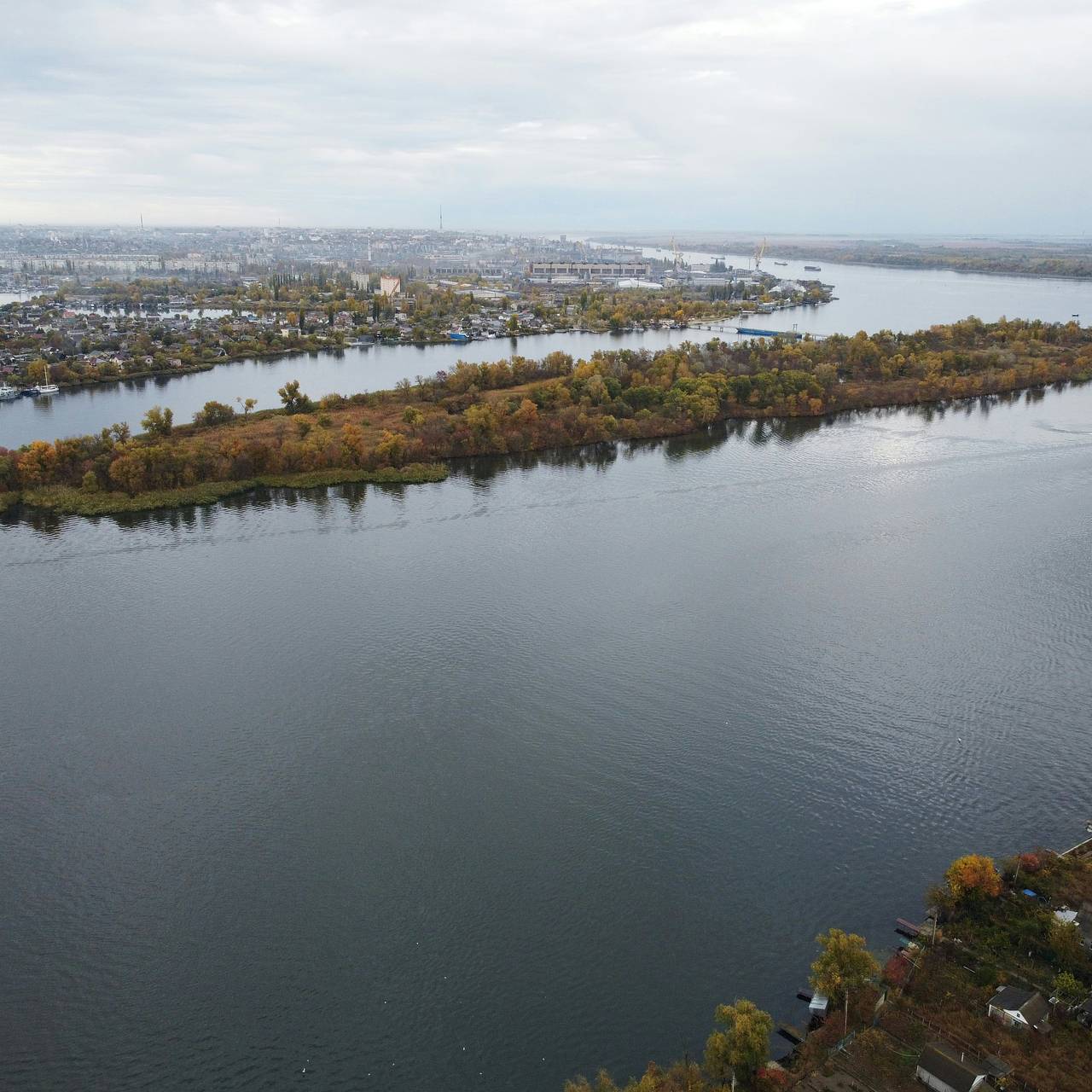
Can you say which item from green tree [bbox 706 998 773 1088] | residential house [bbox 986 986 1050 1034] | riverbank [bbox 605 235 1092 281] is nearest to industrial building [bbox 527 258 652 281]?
riverbank [bbox 605 235 1092 281]

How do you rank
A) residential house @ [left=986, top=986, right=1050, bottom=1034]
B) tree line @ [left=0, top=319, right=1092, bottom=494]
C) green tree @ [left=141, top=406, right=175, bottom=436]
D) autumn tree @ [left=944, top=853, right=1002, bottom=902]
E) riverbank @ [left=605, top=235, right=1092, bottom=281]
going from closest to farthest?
residential house @ [left=986, top=986, right=1050, bottom=1034]
autumn tree @ [left=944, top=853, right=1002, bottom=902]
tree line @ [left=0, top=319, right=1092, bottom=494]
green tree @ [left=141, top=406, right=175, bottom=436]
riverbank @ [left=605, top=235, right=1092, bottom=281]

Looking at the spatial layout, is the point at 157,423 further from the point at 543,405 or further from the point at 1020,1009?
the point at 1020,1009

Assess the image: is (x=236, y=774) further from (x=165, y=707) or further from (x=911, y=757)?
(x=911, y=757)

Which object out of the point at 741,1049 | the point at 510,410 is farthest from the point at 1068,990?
the point at 510,410

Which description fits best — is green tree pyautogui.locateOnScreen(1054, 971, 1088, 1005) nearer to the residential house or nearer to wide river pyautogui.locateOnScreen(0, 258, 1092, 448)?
the residential house

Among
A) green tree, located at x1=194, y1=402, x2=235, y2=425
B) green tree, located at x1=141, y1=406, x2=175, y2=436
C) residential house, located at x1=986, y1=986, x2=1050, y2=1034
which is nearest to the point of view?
residential house, located at x1=986, y1=986, x2=1050, y2=1034

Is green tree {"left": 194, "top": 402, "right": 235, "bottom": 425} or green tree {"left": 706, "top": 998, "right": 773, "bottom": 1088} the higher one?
green tree {"left": 194, "top": 402, "right": 235, "bottom": 425}

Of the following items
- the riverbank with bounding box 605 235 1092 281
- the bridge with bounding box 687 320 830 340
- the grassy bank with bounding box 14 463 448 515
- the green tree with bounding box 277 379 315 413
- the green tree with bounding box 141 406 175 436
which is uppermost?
the riverbank with bounding box 605 235 1092 281

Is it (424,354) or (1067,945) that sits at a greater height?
(424,354)
